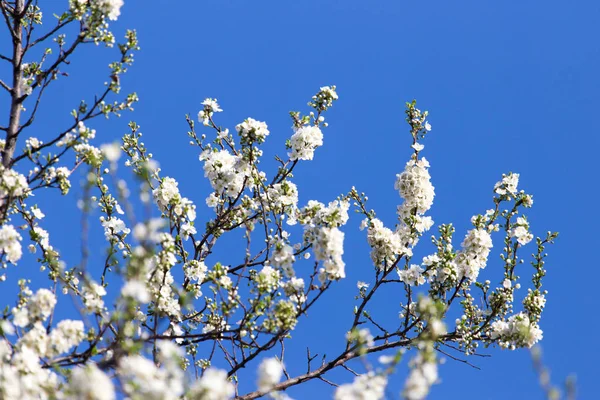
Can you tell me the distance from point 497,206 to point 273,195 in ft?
9.61

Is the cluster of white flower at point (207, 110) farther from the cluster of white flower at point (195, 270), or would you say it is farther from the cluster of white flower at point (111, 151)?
the cluster of white flower at point (111, 151)

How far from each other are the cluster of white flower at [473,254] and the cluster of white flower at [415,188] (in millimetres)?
665

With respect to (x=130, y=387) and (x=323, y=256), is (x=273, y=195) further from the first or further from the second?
(x=130, y=387)

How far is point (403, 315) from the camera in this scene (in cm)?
866

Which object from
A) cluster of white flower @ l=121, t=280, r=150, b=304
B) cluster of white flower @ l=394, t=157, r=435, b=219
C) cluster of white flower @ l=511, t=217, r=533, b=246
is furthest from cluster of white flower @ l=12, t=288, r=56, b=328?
cluster of white flower @ l=511, t=217, r=533, b=246

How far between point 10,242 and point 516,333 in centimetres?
563

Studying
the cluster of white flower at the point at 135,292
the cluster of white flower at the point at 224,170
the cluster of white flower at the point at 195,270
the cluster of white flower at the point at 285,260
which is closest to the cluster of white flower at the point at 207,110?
the cluster of white flower at the point at 224,170

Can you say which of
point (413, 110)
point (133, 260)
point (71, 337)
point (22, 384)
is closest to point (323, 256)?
point (133, 260)

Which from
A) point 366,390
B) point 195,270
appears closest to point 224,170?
point 195,270

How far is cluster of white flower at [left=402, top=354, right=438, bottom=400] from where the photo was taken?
14.5ft

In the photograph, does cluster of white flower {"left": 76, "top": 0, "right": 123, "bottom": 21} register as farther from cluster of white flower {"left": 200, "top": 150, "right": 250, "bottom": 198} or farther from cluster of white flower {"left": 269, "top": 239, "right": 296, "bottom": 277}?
cluster of white flower {"left": 269, "top": 239, "right": 296, "bottom": 277}

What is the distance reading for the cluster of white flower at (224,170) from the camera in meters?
8.30

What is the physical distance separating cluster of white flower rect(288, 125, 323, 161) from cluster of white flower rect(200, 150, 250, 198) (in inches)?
26.8

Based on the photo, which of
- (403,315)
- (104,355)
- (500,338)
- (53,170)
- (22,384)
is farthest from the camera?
(403,315)
